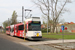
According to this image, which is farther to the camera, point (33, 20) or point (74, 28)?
point (74, 28)

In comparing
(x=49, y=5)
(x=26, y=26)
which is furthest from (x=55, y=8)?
(x=26, y=26)

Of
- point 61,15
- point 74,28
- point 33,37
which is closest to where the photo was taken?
point 33,37

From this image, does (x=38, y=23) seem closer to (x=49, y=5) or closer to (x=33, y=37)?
(x=33, y=37)

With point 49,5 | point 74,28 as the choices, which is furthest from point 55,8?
point 74,28

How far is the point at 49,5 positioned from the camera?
2111 inches

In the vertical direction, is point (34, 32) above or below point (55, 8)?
below

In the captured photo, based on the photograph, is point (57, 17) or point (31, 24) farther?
point (57, 17)

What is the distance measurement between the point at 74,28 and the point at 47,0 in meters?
43.6

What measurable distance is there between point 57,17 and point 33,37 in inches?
1368

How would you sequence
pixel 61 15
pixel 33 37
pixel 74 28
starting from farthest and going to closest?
pixel 74 28 → pixel 61 15 → pixel 33 37

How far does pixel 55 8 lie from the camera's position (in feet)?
180

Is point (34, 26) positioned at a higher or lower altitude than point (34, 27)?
higher

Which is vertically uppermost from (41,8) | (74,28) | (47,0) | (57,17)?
(47,0)

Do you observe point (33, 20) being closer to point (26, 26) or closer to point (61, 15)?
point (26, 26)
